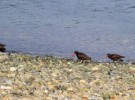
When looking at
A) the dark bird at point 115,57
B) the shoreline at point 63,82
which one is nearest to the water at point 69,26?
the dark bird at point 115,57

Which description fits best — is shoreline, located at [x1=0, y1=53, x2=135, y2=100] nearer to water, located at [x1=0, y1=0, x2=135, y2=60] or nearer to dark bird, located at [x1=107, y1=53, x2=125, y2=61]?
dark bird, located at [x1=107, y1=53, x2=125, y2=61]

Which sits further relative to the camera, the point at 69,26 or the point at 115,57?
the point at 69,26

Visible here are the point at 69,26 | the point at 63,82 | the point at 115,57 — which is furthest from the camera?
the point at 69,26

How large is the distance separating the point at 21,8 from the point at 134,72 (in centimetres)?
1950

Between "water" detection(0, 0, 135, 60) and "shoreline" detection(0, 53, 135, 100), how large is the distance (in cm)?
548

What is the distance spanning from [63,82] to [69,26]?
554 inches

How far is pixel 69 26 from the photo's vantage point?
24.0 m

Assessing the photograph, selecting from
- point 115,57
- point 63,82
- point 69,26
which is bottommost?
point 69,26

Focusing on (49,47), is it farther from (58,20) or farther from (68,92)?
(68,92)

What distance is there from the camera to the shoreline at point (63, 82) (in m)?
8.93

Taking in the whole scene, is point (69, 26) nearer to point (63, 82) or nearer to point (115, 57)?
point (115, 57)

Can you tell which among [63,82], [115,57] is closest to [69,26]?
[115,57]

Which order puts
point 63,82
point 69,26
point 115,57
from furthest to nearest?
point 69,26 → point 115,57 → point 63,82

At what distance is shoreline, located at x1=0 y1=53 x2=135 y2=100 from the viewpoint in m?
8.93
